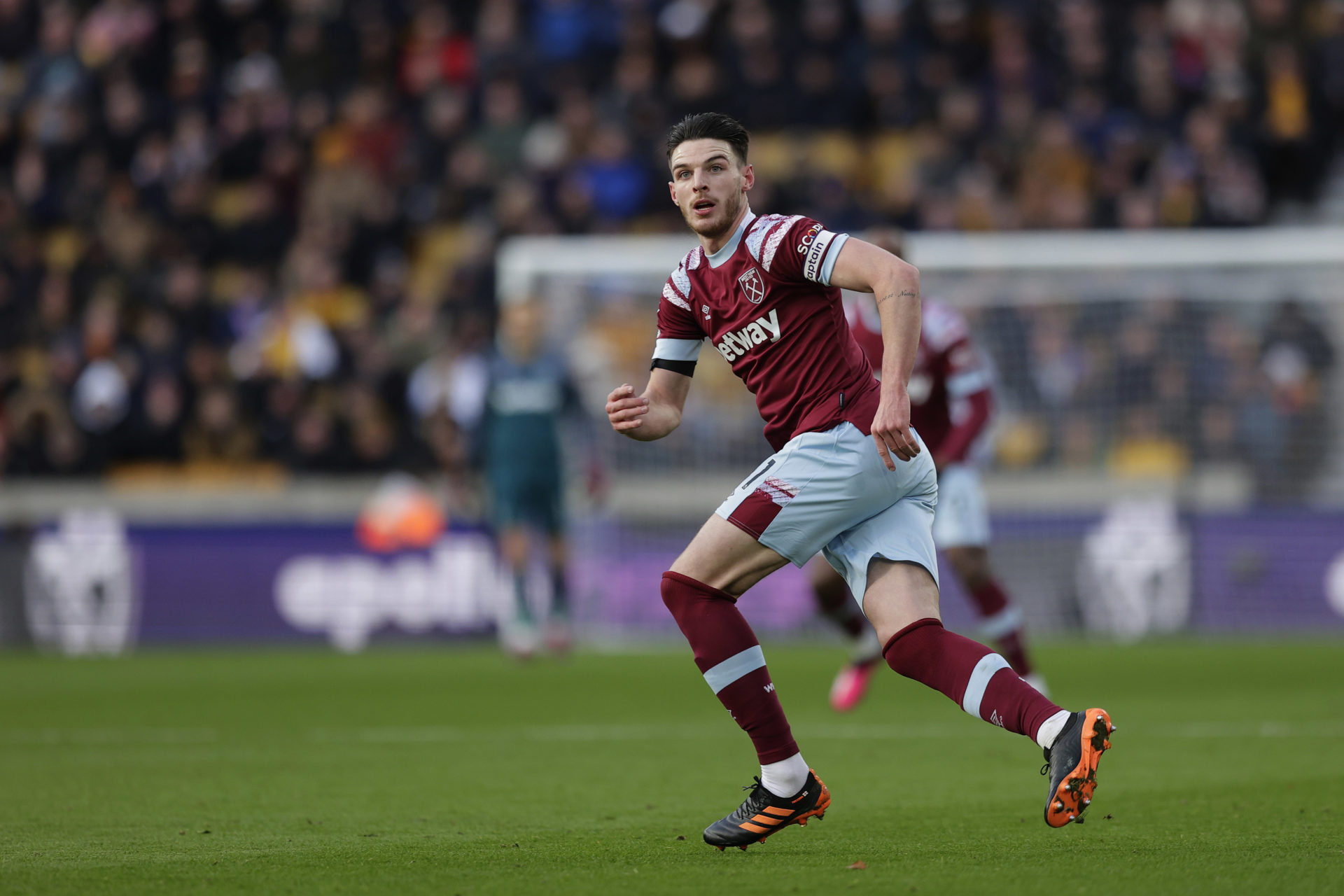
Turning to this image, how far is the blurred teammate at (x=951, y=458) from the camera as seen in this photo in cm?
882

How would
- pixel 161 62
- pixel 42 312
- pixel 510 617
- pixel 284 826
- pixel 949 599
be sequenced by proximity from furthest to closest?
1. pixel 161 62
2. pixel 42 312
3. pixel 949 599
4. pixel 510 617
5. pixel 284 826

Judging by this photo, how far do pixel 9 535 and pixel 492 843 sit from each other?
36.1ft

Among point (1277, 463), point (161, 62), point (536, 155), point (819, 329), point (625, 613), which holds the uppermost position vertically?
→ point (161, 62)

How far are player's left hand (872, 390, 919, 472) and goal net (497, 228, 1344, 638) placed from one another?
9.47m

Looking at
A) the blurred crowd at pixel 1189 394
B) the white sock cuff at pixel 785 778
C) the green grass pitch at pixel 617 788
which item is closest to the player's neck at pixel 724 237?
the white sock cuff at pixel 785 778

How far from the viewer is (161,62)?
19.8 m

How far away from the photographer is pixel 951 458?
29.1 ft

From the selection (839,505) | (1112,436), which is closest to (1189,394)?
(1112,436)

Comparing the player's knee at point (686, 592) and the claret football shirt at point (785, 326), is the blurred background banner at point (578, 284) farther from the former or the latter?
the player's knee at point (686, 592)

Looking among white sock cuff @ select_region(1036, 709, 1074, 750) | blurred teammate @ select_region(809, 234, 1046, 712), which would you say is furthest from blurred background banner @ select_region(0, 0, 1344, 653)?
white sock cuff @ select_region(1036, 709, 1074, 750)

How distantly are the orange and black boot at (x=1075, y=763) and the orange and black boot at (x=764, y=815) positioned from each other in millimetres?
749

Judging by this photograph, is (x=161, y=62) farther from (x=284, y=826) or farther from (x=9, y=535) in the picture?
(x=284, y=826)

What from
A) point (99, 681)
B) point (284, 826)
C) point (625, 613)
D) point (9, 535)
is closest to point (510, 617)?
point (625, 613)

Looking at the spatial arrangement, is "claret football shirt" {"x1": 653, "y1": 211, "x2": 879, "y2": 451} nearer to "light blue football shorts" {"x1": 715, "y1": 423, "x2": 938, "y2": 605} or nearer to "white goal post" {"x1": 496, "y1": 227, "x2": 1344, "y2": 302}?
"light blue football shorts" {"x1": 715, "y1": 423, "x2": 938, "y2": 605}
